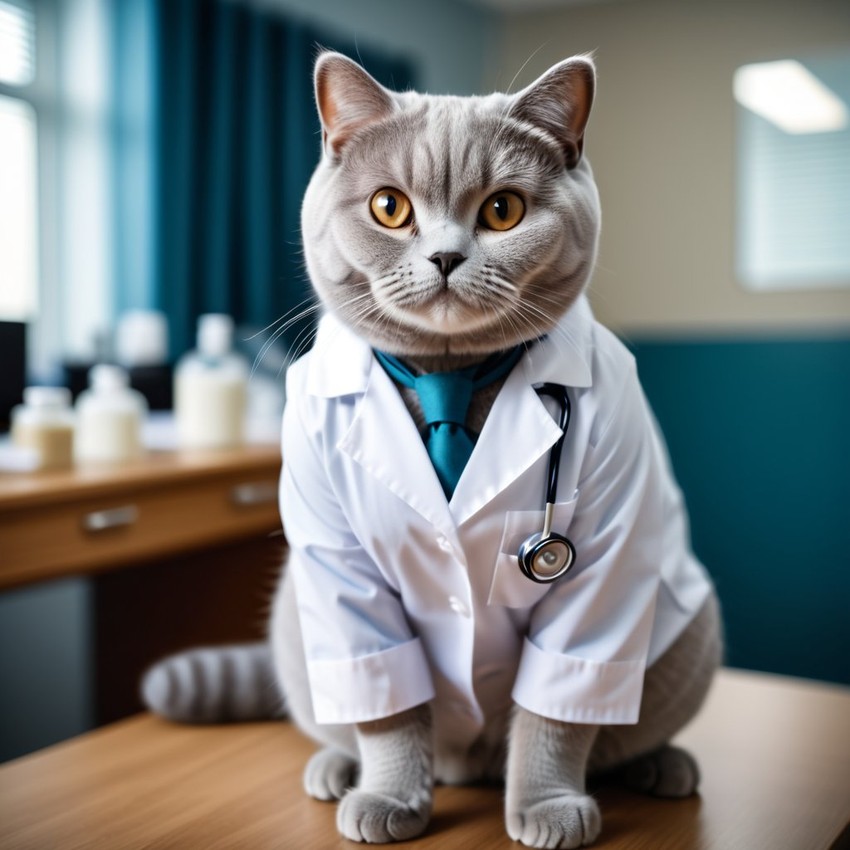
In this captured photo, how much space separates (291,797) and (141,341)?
4.50 ft

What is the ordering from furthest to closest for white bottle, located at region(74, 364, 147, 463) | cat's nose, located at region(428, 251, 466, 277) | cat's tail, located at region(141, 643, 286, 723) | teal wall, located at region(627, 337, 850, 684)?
teal wall, located at region(627, 337, 850, 684), white bottle, located at region(74, 364, 147, 463), cat's tail, located at region(141, 643, 286, 723), cat's nose, located at region(428, 251, 466, 277)

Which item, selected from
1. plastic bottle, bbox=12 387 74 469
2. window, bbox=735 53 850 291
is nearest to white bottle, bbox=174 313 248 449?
plastic bottle, bbox=12 387 74 469

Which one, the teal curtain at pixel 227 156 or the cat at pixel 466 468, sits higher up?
the teal curtain at pixel 227 156

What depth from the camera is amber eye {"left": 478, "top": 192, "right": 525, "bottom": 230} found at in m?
0.65

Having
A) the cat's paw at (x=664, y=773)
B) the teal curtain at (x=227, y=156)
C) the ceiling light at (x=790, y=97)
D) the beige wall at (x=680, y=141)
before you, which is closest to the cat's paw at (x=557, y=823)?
the cat's paw at (x=664, y=773)

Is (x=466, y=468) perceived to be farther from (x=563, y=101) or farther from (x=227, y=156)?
(x=227, y=156)

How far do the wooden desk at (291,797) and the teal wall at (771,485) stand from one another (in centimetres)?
162

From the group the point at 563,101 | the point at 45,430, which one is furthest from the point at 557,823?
the point at 45,430

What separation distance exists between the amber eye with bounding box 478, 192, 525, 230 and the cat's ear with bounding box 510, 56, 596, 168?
0.06 metres

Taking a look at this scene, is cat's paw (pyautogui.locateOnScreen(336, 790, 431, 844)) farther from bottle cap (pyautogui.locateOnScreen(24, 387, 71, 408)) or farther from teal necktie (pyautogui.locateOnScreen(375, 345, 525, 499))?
bottle cap (pyautogui.locateOnScreen(24, 387, 71, 408))

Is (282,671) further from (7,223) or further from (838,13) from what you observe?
(838,13)

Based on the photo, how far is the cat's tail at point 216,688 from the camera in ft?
3.06

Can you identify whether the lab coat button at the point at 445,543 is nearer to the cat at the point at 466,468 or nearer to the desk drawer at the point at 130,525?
the cat at the point at 466,468

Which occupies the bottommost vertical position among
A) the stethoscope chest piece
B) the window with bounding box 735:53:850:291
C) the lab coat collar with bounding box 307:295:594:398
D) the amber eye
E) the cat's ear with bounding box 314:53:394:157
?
the stethoscope chest piece
